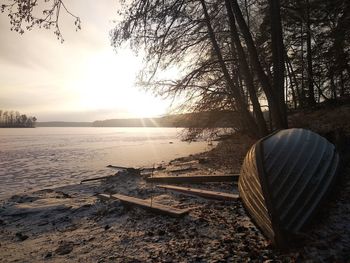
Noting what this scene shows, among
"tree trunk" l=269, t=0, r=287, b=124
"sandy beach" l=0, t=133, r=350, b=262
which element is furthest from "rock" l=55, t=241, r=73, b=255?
"tree trunk" l=269, t=0, r=287, b=124

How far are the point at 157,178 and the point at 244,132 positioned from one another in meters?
6.07

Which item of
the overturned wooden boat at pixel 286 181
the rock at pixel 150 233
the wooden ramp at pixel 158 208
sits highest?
the overturned wooden boat at pixel 286 181

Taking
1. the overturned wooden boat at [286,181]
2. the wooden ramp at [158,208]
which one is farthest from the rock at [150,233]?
the overturned wooden boat at [286,181]

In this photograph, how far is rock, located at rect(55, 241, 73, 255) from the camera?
5559 millimetres

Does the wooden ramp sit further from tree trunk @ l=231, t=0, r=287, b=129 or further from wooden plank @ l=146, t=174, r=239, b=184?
tree trunk @ l=231, t=0, r=287, b=129

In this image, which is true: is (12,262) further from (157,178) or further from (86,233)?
(157,178)

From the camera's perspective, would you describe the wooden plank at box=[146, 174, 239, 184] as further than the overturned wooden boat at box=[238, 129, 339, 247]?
Yes

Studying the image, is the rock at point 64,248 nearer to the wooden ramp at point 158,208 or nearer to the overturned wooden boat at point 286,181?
the wooden ramp at point 158,208

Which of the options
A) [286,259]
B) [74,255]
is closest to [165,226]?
[74,255]

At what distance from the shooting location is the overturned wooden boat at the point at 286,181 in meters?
4.70

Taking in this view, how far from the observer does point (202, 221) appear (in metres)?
5.98

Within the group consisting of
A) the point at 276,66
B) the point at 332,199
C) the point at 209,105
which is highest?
the point at 276,66

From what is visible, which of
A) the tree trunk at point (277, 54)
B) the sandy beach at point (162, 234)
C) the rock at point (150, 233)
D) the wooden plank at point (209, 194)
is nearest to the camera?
the sandy beach at point (162, 234)

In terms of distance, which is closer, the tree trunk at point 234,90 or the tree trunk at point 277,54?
the tree trunk at point 277,54
